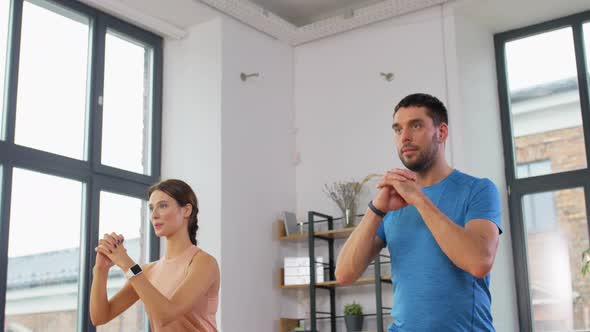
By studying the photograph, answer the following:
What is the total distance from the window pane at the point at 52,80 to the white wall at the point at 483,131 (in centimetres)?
255

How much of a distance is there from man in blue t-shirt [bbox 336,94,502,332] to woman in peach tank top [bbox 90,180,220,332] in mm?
647

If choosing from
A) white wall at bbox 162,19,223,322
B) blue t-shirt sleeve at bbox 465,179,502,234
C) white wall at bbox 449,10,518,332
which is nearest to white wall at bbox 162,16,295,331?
white wall at bbox 162,19,223,322

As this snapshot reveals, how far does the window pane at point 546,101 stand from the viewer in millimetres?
5293

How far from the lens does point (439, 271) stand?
1.70 m

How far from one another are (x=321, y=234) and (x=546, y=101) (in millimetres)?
1901

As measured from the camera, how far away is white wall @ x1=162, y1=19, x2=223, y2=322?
17.1 feet

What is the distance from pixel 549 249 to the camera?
207 inches

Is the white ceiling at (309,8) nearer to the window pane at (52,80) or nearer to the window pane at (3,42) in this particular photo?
the window pane at (52,80)

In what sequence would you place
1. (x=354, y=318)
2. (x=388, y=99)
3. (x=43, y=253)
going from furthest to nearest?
(x=388, y=99) → (x=354, y=318) → (x=43, y=253)

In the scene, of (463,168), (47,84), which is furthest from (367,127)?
(47,84)

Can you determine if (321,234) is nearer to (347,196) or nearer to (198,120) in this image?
(347,196)

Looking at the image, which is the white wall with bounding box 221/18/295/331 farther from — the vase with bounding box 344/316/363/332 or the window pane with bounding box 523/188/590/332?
the window pane with bounding box 523/188/590/332

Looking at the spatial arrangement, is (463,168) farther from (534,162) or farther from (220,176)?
(220,176)

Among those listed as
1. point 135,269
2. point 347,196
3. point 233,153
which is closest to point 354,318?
point 347,196
